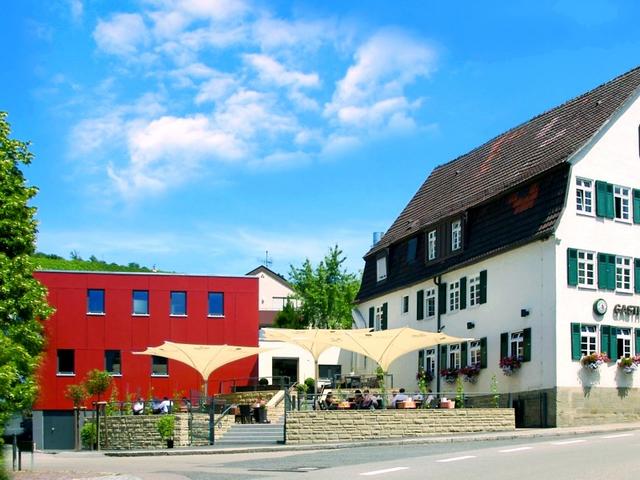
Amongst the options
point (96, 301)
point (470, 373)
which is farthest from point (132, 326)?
point (470, 373)

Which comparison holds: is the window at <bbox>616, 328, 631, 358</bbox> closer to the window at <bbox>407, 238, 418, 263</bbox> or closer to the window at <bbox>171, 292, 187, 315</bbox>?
the window at <bbox>407, 238, 418, 263</bbox>

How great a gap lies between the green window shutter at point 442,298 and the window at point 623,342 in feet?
30.0

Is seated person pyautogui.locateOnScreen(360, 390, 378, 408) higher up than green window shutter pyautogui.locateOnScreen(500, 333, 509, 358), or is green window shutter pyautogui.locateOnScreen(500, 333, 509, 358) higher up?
green window shutter pyautogui.locateOnScreen(500, 333, 509, 358)

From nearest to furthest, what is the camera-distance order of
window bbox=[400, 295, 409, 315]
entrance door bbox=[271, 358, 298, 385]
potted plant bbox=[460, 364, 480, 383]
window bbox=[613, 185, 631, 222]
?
1. window bbox=[613, 185, 631, 222]
2. potted plant bbox=[460, 364, 480, 383]
3. window bbox=[400, 295, 409, 315]
4. entrance door bbox=[271, 358, 298, 385]

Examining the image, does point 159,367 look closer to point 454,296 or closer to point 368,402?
point 454,296

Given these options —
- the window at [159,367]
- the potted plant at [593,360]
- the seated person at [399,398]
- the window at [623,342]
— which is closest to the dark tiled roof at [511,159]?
the window at [623,342]

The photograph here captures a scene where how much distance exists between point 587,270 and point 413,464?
1792 cm

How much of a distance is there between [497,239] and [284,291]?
64.3 m

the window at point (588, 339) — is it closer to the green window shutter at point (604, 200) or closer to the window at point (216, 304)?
the green window shutter at point (604, 200)

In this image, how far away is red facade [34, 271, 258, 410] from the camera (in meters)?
53.4

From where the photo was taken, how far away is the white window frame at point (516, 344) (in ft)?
126

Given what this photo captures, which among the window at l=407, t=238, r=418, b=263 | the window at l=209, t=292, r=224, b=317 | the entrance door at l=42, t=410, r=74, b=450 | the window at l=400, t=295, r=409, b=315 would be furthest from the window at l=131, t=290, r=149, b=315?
the window at l=407, t=238, r=418, b=263

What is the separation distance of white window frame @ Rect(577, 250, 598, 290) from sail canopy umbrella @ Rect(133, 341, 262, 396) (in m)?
13.6

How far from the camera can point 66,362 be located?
176 ft
